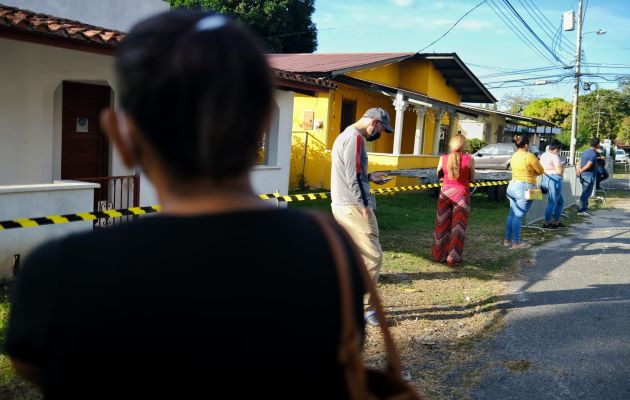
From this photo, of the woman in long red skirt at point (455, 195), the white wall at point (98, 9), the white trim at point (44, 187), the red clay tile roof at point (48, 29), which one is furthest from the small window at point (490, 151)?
the white trim at point (44, 187)

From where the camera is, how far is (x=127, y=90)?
1.06m

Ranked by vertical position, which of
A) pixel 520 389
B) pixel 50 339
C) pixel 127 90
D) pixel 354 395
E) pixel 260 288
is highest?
pixel 127 90

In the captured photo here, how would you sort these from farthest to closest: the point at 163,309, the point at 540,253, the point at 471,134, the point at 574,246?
the point at 471,134 < the point at 574,246 < the point at 540,253 < the point at 163,309

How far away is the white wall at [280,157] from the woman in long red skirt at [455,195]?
4.32m

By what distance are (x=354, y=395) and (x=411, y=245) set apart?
8192 millimetres

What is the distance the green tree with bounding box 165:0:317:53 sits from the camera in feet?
98.7

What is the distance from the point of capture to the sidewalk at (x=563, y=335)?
4230 mm

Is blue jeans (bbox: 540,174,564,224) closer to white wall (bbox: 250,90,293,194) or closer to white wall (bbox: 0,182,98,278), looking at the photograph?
white wall (bbox: 250,90,293,194)

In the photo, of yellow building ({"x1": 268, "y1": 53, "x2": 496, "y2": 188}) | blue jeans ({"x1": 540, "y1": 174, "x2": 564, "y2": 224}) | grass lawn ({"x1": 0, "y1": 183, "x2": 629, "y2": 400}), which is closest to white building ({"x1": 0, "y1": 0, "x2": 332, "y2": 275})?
grass lawn ({"x1": 0, "y1": 183, "x2": 629, "y2": 400})

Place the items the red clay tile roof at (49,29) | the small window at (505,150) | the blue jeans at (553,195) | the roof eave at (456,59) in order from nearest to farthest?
the red clay tile roof at (49,29), the blue jeans at (553,195), the small window at (505,150), the roof eave at (456,59)

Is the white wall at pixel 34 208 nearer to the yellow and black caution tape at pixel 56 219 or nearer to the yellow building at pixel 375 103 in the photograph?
the yellow and black caution tape at pixel 56 219

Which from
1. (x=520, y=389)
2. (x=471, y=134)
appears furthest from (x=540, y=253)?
(x=471, y=134)

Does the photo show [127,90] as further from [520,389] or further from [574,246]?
[574,246]

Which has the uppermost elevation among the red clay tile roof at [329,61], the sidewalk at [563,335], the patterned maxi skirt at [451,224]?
the red clay tile roof at [329,61]
